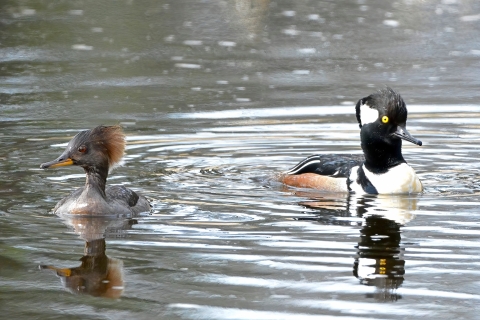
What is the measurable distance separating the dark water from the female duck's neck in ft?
1.09

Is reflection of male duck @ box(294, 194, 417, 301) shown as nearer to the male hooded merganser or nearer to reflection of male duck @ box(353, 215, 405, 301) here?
reflection of male duck @ box(353, 215, 405, 301)

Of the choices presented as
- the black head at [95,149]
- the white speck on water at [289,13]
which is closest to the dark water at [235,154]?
the white speck on water at [289,13]

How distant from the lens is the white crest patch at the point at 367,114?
10.3 meters

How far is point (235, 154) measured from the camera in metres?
12.0

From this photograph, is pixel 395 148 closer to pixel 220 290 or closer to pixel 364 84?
pixel 220 290

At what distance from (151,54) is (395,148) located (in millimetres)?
8538

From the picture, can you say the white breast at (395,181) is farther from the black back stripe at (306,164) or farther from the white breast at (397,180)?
the black back stripe at (306,164)

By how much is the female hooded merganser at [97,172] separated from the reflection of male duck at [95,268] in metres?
0.24

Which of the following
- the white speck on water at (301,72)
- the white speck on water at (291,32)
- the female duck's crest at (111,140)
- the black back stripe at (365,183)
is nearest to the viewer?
the female duck's crest at (111,140)

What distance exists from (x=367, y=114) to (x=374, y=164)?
51cm

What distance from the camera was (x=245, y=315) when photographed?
239 inches

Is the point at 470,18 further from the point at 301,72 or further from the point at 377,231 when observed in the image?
the point at 377,231

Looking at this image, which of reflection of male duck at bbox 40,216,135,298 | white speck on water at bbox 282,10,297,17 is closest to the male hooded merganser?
reflection of male duck at bbox 40,216,135,298

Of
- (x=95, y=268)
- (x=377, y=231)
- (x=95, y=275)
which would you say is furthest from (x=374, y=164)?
(x=95, y=275)
